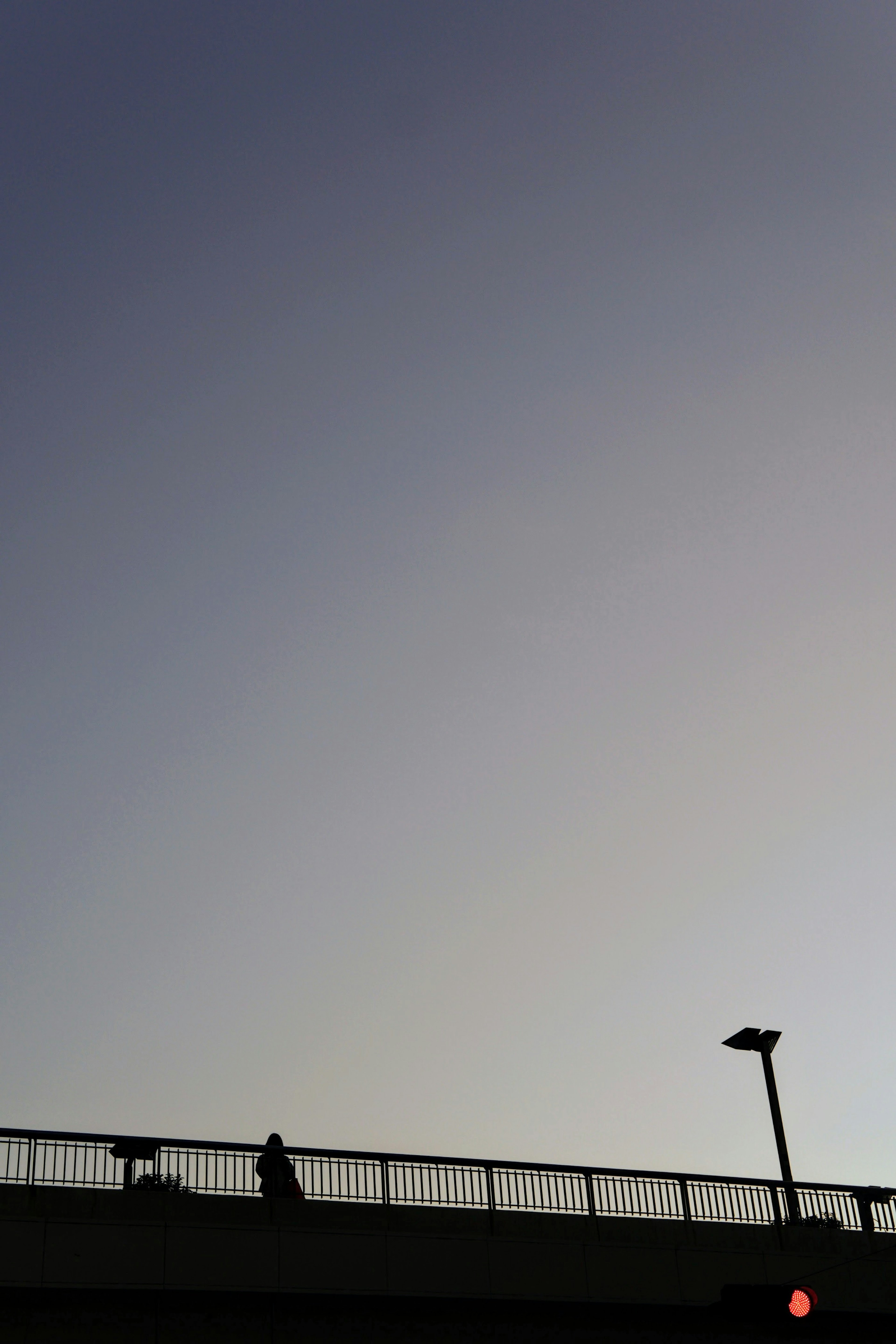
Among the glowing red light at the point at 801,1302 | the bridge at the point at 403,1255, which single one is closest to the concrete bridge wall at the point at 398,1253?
the bridge at the point at 403,1255

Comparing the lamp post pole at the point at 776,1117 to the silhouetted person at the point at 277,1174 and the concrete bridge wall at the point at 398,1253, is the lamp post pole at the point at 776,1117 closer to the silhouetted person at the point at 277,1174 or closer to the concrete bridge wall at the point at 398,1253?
the concrete bridge wall at the point at 398,1253

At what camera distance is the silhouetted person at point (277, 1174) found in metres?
23.3

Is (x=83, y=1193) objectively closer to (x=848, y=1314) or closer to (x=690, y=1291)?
(x=690, y=1291)

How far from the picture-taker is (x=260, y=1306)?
22250 millimetres

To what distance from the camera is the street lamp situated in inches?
1118

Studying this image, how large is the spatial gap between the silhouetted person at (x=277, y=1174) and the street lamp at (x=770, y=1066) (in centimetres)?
1066

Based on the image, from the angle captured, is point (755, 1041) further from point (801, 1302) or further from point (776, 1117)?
point (801, 1302)

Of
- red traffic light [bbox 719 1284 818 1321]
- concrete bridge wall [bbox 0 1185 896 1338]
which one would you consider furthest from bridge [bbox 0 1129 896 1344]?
red traffic light [bbox 719 1284 818 1321]

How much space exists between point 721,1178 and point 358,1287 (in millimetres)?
7897

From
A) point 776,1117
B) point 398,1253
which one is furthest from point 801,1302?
point 776,1117

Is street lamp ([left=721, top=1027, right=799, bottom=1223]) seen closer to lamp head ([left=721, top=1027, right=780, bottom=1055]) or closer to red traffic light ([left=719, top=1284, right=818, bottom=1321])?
lamp head ([left=721, top=1027, right=780, bottom=1055])

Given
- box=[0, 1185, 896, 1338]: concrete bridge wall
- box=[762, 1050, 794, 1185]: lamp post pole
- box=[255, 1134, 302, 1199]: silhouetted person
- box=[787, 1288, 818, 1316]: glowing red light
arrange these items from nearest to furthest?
box=[787, 1288, 818, 1316]: glowing red light < box=[0, 1185, 896, 1338]: concrete bridge wall < box=[255, 1134, 302, 1199]: silhouetted person < box=[762, 1050, 794, 1185]: lamp post pole

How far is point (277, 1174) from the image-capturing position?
920 inches

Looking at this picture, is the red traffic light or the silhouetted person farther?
the silhouetted person
